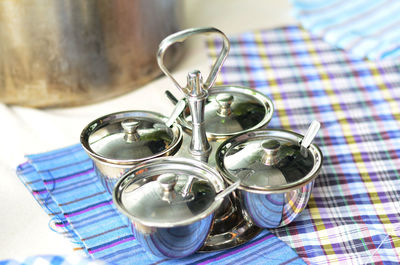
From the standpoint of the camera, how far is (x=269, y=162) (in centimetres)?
64

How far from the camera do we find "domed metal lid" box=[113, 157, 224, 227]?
0.57 meters

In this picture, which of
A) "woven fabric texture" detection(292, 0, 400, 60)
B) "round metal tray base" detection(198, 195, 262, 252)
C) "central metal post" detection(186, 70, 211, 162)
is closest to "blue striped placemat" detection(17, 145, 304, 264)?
"round metal tray base" detection(198, 195, 262, 252)

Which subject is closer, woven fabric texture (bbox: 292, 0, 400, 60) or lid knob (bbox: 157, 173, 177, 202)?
lid knob (bbox: 157, 173, 177, 202)

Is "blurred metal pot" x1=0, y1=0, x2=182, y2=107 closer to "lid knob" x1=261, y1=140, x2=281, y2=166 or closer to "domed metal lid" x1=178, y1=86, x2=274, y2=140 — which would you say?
"domed metal lid" x1=178, y1=86, x2=274, y2=140

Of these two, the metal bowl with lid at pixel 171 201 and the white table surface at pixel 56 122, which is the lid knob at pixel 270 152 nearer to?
the metal bowl with lid at pixel 171 201

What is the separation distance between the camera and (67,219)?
0.72m

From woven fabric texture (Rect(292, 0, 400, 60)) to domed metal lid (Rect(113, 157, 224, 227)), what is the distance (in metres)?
0.60

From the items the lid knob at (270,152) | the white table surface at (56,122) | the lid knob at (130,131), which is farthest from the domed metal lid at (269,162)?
the white table surface at (56,122)

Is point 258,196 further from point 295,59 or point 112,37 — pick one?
point 295,59

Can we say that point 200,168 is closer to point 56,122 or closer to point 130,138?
point 130,138

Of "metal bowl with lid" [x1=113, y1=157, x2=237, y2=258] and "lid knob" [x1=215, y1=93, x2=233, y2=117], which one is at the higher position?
"lid knob" [x1=215, y1=93, x2=233, y2=117]

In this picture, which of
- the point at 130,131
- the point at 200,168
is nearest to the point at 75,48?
the point at 130,131

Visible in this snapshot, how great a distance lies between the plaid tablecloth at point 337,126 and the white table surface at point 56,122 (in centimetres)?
8

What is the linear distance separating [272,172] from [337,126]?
0.33 m
